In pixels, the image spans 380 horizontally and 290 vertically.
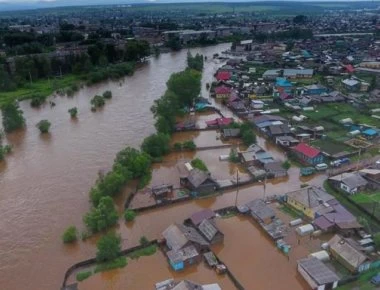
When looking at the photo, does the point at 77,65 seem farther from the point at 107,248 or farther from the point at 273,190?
the point at 107,248

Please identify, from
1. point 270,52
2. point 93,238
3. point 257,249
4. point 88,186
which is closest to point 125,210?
point 93,238

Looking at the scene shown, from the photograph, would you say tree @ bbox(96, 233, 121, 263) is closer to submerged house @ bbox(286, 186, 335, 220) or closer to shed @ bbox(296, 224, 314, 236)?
shed @ bbox(296, 224, 314, 236)

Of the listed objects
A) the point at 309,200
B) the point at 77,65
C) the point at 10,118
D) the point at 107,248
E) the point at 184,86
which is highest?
the point at 184,86

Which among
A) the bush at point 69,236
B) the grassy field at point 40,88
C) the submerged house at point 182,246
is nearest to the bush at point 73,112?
the grassy field at point 40,88

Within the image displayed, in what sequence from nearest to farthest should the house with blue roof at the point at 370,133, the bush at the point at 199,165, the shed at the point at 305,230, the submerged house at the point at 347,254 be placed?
the submerged house at the point at 347,254 < the shed at the point at 305,230 < the bush at the point at 199,165 < the house with blue roof at the point at 370,133

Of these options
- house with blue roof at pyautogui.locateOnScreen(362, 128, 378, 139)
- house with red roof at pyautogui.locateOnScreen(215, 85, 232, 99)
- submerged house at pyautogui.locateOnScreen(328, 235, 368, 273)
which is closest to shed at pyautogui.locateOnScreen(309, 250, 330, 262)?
submerged house at pyautogui.locateOnScreen(328, 235, 368, 273)

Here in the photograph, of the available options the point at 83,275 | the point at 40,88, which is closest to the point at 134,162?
the point at 83,275

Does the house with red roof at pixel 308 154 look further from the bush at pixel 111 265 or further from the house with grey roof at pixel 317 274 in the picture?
the bush at pixel 111 265
